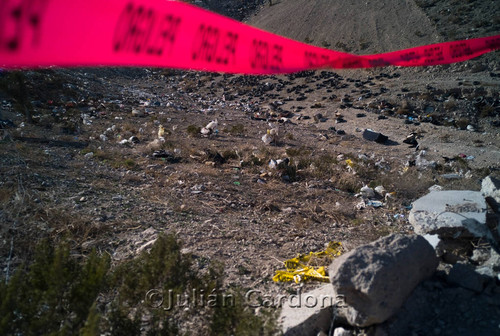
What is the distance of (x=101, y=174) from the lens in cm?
499

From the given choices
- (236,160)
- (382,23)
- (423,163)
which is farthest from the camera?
(382,23)

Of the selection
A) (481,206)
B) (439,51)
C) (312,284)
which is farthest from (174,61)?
(439,51)

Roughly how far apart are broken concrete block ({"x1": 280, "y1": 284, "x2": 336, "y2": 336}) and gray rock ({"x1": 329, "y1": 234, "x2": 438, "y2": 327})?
0.32ft

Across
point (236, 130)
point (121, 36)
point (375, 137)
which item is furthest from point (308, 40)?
point (121, 36)

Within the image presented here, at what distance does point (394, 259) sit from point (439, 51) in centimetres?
1708

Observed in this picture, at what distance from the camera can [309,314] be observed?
2.09 meters

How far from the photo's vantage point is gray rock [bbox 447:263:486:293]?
85.4 inches

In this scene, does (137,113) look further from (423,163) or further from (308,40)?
(308,40)

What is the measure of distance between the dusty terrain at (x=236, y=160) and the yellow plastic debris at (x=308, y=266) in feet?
0.30

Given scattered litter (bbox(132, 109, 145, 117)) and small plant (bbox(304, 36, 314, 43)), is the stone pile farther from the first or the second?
small plant (bbox(304, 36, 314, 43))

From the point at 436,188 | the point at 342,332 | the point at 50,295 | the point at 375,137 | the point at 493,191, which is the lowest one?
the point at 375,137

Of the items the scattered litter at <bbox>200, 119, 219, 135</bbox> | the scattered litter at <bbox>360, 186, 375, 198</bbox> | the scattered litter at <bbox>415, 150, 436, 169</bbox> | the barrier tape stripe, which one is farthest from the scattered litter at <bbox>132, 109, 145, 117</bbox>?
the scattered litter at <bbox>415, 150, 436, 169</bbox>

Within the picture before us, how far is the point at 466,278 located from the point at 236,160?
4446 millimetres

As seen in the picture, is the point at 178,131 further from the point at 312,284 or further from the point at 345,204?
the point at 312,284
